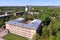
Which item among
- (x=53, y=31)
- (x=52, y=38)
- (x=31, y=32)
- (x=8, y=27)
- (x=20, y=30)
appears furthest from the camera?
(x=8, y=27)

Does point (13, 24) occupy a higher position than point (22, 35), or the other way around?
point (13, 24)

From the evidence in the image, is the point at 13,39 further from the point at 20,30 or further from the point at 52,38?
the point at 52,38

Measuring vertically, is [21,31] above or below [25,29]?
below

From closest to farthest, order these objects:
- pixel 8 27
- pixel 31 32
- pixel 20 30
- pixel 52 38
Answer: pixel 52 38
pixel 31 32
pixel 20 30
pixel 8 27

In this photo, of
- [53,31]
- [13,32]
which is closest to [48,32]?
[53,31]

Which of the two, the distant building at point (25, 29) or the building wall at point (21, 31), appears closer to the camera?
the distant building at point (25, 29)

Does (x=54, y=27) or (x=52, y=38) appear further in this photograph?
(x=54, y=27)

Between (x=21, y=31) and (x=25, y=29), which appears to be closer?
(x=25, y=29)

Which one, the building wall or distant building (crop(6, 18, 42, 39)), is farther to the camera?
the building wall
